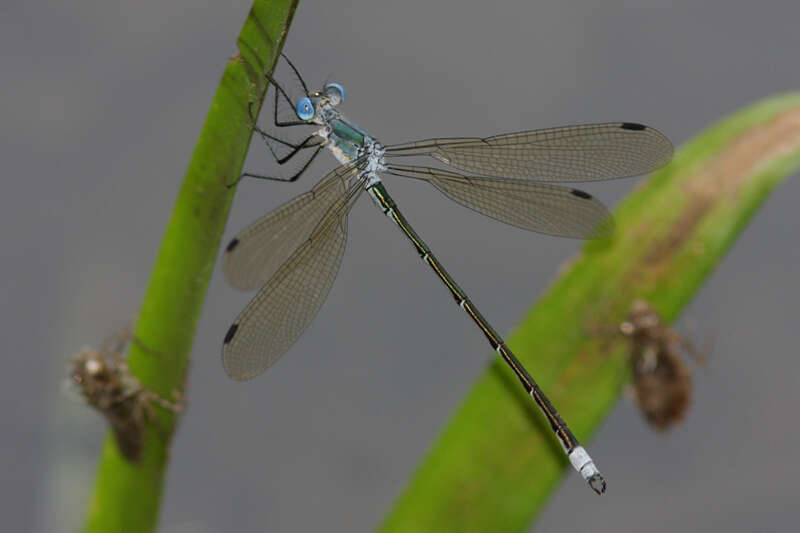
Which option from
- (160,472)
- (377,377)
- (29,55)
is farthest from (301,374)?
(29,55)

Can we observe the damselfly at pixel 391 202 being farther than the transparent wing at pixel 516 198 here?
No

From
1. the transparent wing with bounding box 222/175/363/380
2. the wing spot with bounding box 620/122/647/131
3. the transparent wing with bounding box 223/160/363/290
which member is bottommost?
the wing spot with bounding box 620/122/647/131

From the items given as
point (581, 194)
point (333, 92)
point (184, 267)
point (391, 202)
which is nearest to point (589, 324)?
point (581, 194)

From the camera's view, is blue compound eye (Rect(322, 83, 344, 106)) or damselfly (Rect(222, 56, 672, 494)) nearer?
damselfly (Rect(222, 56, 672, 494))

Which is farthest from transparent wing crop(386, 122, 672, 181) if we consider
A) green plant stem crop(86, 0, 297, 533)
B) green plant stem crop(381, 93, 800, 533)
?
green plant stem crop(86, 0, 297, 533)

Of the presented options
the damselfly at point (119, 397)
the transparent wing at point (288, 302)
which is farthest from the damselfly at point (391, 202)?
the damselfly at point (119, 397)

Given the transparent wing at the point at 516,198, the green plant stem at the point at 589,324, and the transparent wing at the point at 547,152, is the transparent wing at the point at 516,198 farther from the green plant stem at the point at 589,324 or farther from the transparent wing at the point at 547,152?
the green plant stem at the point at 589,324

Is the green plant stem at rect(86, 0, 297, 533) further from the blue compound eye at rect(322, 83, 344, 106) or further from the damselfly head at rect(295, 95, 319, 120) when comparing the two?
the blue compound eye at rect(322, 83, 344, 106)

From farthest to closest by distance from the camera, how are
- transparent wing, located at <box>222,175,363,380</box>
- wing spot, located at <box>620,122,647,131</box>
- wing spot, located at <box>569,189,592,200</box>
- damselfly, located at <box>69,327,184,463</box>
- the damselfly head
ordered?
wing spot, located at <box>569,189,592,200</box>, wing spot, located at <box>620,122,647,131</box>, the damselfly head, transparent wing, located at <box>222,175,363,380</box>, damselfly, located at <box>69,327,184,463</box>

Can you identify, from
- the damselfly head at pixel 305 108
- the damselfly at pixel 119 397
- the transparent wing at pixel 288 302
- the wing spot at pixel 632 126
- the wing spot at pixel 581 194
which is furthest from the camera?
the wing spot at pixel 581 194

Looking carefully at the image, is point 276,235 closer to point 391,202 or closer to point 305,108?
point 305,108
